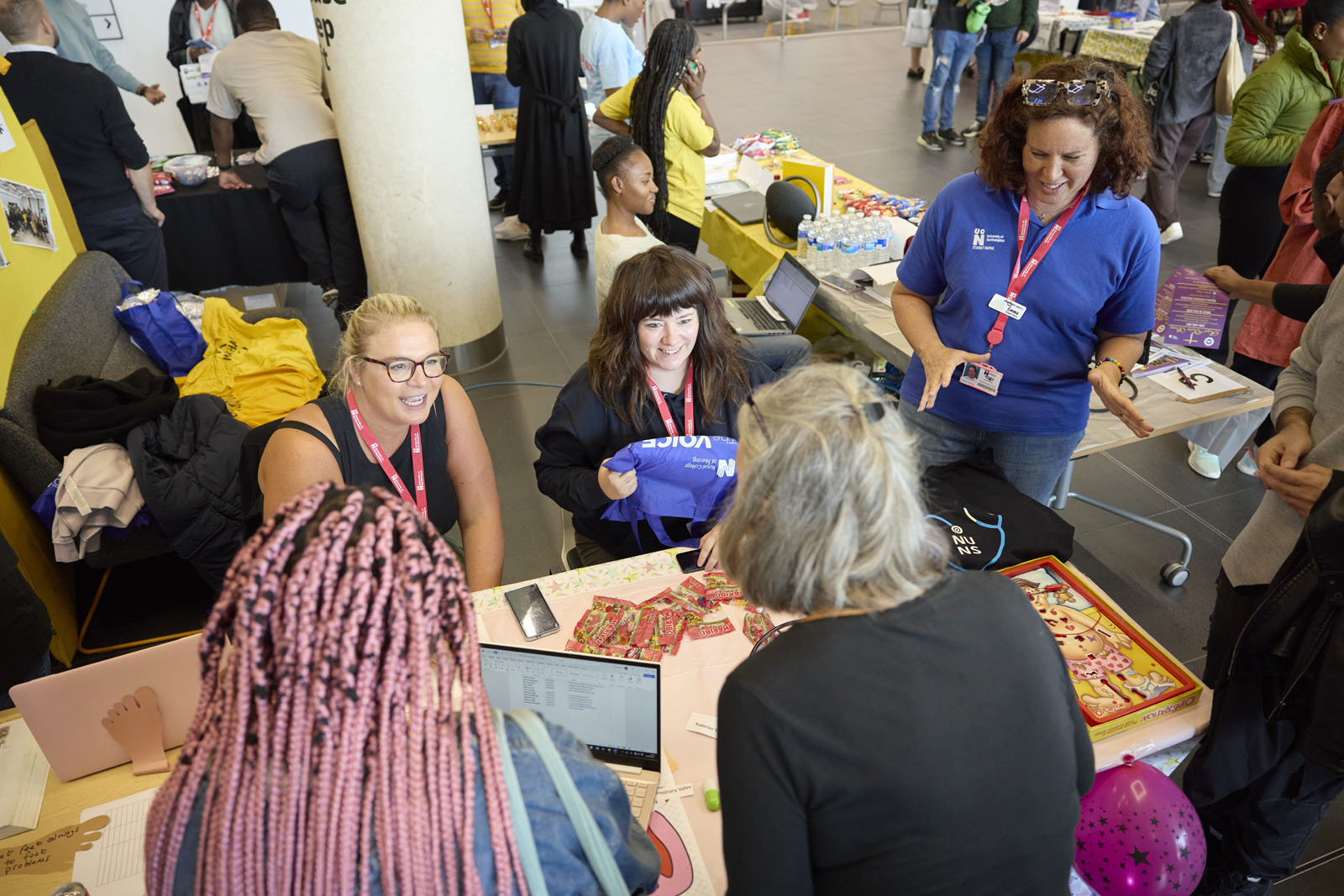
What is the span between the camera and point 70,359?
3207mm

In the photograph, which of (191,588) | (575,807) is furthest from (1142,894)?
(191,588)

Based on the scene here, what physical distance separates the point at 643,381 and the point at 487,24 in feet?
17.6

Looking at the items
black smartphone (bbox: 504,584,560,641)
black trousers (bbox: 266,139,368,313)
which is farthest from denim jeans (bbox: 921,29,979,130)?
black smartphone (bbox: 504,584,560,641)

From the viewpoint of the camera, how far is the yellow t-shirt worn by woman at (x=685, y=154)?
407 cm

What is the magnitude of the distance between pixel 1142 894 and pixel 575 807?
1183 mm

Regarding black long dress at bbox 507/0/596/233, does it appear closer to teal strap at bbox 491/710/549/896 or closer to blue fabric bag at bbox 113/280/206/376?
blue fabric bag at bbox 113/280/206/376

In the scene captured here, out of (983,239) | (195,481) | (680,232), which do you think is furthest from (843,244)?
(195,481)

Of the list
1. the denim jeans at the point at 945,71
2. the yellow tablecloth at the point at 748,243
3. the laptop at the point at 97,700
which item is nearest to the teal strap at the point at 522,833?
the laptop at the point at 97,700

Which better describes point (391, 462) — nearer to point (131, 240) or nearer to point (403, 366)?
point (403, 366)

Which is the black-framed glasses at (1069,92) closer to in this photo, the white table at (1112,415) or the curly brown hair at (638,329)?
the curly brown hair at (638,329)

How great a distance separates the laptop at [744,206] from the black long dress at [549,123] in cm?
142

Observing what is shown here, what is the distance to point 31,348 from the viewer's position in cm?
301

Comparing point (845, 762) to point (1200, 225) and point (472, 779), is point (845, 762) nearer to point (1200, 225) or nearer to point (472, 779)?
point (472, 779)

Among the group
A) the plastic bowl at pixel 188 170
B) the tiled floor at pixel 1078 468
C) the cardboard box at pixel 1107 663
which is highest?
the plastic bowl at pixel 188 170
